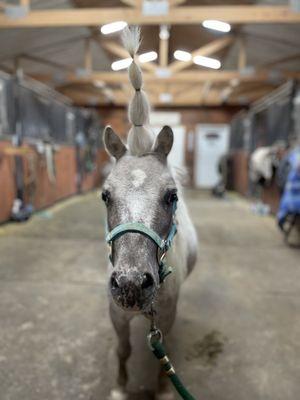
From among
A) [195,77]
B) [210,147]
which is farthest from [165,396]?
[210,147]

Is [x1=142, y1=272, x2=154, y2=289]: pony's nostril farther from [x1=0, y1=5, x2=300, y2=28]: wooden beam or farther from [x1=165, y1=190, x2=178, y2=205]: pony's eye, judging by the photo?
[x1=0, y1=5, x2=300, y2=28]: wooden beam

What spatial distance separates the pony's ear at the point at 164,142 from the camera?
43.7 inches

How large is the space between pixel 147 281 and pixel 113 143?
573mm

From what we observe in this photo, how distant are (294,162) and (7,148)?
11.8 ft

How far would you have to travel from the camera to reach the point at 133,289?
801 millimetres

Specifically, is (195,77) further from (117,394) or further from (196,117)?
(117,394)

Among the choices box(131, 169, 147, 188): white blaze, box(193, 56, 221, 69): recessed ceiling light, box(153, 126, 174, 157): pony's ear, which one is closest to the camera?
box(131, 169, 147, 188): white blaze

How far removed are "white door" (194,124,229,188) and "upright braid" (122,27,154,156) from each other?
9.30m

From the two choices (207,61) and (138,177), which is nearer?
(138,177)

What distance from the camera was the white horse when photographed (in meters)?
0.83

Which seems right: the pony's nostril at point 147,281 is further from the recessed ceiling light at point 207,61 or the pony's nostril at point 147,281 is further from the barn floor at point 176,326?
the recessed ceiling light at point 207,61

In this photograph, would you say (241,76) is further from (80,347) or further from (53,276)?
(80,347)

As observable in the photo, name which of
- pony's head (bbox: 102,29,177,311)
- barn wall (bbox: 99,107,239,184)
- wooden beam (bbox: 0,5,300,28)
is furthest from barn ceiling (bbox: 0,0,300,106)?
pony's head (bbox: 102,29,177,311)

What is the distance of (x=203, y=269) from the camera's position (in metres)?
2.79
